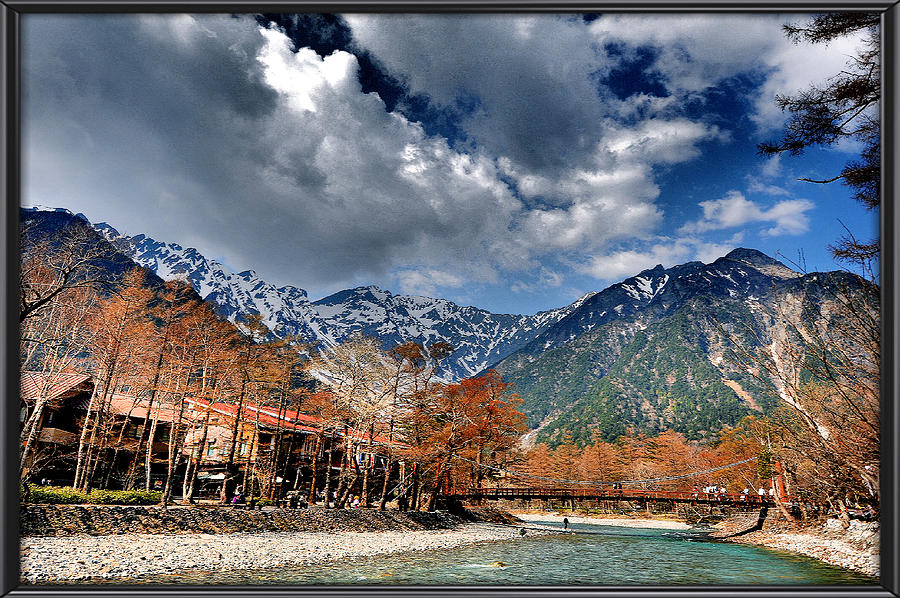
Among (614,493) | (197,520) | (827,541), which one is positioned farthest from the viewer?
(614,493)

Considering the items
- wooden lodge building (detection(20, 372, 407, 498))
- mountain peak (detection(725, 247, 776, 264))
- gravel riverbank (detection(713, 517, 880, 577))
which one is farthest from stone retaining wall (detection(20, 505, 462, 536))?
gravel riverbank (detection(713, 517, 880, 577))

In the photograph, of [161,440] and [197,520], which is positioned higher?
[161,440]

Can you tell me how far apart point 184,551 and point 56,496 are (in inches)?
124

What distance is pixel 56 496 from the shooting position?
31.5ft

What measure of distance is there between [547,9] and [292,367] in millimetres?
12622

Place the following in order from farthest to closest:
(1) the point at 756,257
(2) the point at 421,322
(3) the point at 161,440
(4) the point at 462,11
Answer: (2) the point at 421,322 < (3) the point at 161,440 < (1) the point at 756,257 < (4) the point at 462,11

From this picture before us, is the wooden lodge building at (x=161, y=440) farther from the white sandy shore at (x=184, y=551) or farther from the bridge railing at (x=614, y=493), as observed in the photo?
the bridge railing at (x=614, y=493)

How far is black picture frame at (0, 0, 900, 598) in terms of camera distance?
300 centimetres

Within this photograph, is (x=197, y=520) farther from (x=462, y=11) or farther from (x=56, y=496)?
(x=462, y=11)

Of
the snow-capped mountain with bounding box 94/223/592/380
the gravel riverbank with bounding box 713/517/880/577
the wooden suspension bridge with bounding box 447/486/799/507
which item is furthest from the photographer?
the snow-capped mountain with bounding box 94/223/592/380

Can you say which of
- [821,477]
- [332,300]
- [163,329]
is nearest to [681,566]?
[821,477]

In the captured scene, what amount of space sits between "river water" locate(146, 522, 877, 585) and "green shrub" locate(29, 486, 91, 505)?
4.06 metres

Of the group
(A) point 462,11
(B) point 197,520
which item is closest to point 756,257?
(A) point 462,11

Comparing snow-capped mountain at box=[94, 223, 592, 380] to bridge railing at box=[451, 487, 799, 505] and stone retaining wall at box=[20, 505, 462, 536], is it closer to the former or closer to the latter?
bridge railing at box=[451, 487, 799, 505]
